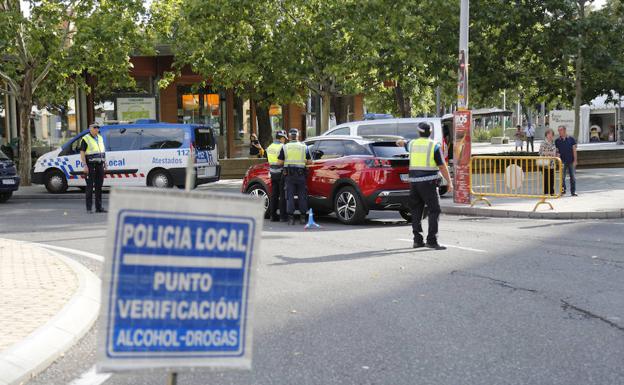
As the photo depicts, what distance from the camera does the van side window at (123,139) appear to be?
23438 millimetres

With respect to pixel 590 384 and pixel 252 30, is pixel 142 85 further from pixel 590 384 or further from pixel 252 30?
pixel 590 384

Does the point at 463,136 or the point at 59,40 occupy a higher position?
the point at 59,40

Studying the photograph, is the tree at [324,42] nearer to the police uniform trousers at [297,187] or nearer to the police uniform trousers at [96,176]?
the police uniform trousers at [96,176]

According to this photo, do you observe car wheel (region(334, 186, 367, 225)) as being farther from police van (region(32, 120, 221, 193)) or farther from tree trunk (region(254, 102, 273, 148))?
tree trunk (region(254, 102, 273, 148))

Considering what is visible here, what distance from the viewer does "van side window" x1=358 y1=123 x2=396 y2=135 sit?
20922mm

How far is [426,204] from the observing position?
37.4 ft

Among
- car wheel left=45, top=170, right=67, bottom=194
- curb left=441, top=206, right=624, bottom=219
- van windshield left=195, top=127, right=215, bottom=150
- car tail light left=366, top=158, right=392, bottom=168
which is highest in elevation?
van windshield left=195, top=127, right=215, bottom=150

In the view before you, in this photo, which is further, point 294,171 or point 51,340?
point 294,171

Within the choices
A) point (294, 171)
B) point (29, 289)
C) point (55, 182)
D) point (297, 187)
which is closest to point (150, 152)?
point (55, 182)

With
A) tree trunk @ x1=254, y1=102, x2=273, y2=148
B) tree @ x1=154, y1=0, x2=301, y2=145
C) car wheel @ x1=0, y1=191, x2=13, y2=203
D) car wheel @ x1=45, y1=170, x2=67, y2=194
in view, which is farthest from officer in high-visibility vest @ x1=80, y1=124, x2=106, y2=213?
tree trunk @ x1=254, y1=102, x2=273, y2=148

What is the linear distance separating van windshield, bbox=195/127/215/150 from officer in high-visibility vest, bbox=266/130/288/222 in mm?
8114

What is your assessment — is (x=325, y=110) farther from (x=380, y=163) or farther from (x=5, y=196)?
(x=380, y=163)

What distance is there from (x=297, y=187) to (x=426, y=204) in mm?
4207

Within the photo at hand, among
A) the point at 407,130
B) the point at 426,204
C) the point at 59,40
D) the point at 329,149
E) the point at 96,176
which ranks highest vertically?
the point at 59,40
